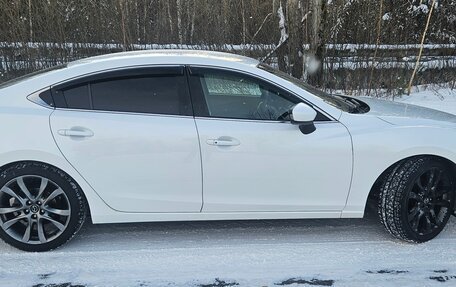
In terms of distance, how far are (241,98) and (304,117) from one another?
1.78 ft

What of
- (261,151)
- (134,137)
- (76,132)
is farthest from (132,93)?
(261,151)

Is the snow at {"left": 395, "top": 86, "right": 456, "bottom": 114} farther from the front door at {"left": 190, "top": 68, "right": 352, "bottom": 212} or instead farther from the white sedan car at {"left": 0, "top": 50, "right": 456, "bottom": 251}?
the front door at {"left": 190, "top": 68, "right": 352, "bottom": 212}

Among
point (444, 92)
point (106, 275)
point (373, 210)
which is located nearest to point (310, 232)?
point (373, 210)

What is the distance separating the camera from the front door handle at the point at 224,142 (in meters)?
3.29

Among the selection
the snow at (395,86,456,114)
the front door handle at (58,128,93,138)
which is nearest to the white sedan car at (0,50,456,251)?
Answer: the front door handle at (58,128,93,138)

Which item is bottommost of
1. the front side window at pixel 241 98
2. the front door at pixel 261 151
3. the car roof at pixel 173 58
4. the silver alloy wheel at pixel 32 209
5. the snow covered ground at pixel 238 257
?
the snow covered ground at pixel 238 257

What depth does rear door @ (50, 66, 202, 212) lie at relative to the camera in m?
3.26

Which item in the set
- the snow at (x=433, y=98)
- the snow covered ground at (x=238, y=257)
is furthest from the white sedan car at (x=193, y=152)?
the snow at (x=433, y=98)

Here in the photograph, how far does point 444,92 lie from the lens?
8789 millimetres

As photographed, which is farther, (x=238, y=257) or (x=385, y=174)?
(x=385, y=174)

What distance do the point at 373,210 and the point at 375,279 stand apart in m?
1.20

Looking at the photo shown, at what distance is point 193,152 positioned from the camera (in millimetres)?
3291

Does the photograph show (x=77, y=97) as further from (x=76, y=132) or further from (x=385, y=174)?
(x=385, y=174)

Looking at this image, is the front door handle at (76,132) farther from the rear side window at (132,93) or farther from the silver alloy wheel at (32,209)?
the silver alloy wheel at (32,209)
